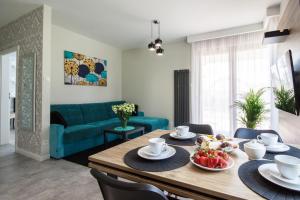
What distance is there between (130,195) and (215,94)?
12.0ft

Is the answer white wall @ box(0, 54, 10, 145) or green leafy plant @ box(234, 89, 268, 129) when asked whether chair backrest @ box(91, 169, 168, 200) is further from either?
white wall @ box(0, 54, 10, 145)

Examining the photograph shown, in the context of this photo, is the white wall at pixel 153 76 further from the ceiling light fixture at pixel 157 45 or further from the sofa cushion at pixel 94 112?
the sofa cushion at pixel 94 112

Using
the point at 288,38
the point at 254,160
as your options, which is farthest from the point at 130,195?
the point at 288,38

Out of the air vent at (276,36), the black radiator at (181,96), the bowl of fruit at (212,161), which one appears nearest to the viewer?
the bowl of fruit at (212,161)

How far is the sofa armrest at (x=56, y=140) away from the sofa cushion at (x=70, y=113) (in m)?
0.46

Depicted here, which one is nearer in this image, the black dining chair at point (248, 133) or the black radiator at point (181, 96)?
the black dining chair at point (248, 133)

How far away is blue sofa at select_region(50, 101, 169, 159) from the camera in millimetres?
2910

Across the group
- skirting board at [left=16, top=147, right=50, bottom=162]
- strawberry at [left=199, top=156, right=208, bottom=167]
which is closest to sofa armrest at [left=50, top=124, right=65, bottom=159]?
skirting board at [left=16, top=147, right=50, bottom=162]

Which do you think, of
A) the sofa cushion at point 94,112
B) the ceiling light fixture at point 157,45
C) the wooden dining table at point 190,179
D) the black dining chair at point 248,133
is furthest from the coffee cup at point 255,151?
the sofa cushion at point 94,112

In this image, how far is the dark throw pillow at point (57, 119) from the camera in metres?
3.13

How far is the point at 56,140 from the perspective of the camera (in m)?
2.88

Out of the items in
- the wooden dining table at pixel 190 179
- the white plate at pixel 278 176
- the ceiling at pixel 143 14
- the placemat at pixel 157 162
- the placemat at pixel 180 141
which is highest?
the ceiling at pixel 143 14

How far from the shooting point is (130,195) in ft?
2.41

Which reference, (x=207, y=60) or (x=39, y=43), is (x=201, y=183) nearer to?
(x=39, y=43)
